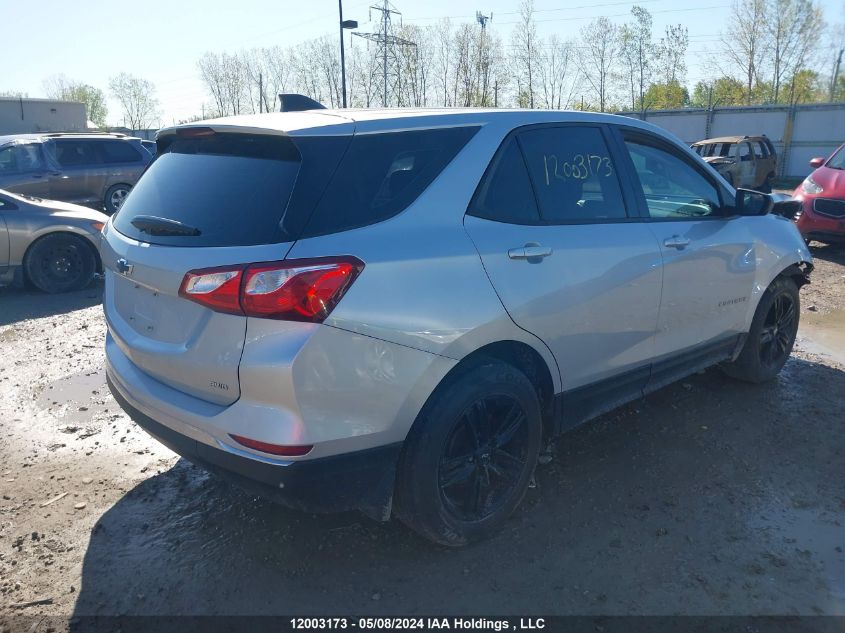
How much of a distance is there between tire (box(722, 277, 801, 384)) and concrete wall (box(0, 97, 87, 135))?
48828 mm

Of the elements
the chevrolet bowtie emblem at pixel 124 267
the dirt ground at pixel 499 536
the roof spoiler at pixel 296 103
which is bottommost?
the dirt ground at pixel 499 536

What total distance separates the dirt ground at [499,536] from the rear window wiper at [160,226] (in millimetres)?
1280

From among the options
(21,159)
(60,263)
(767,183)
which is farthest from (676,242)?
(767,183)

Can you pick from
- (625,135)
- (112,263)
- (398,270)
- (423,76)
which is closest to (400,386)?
(398,270)

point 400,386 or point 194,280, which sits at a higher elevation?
point 194,280

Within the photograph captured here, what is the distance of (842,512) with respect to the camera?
336 centimetres

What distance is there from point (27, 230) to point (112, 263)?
556 centimetres

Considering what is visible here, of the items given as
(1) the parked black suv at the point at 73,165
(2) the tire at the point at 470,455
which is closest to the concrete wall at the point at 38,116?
(1) the parked black suv at the point at 73,165

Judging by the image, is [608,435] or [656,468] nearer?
[656,468]

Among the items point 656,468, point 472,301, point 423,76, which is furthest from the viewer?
point 423,76

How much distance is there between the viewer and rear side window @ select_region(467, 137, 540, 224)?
9.82ft

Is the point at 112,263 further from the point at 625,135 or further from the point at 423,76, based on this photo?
the point at 423,76

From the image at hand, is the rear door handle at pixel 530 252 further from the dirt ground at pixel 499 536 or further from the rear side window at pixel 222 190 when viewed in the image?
the dirt ground at pixel 499 536

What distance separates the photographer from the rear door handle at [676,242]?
150 inches
